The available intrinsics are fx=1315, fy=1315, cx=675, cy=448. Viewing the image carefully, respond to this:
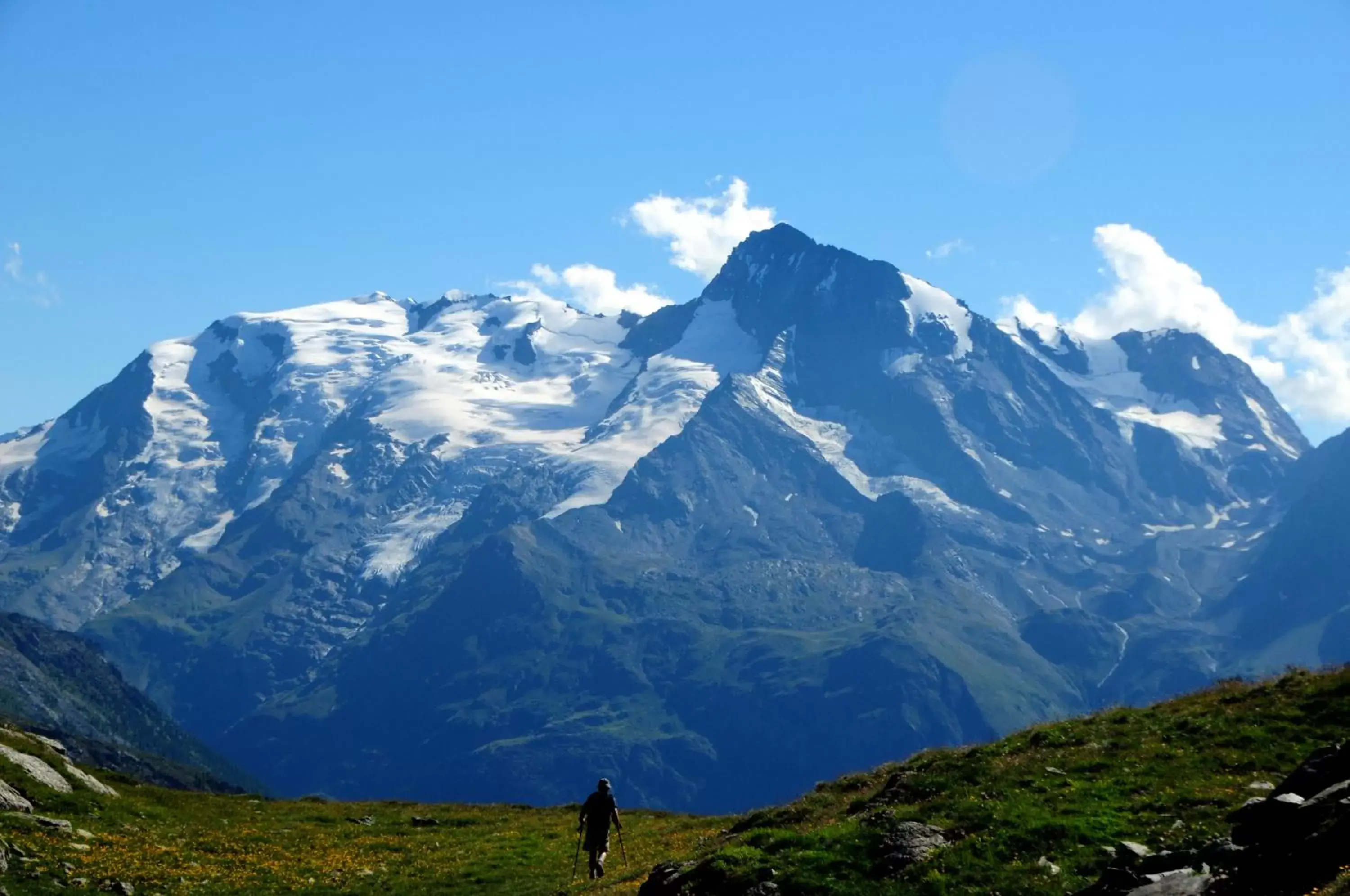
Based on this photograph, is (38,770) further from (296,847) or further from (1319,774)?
(1319,774)

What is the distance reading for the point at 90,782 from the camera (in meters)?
54.1

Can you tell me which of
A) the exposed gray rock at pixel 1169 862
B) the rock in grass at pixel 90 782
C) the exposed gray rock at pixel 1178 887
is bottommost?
the exposed gray rock at pixel 1178 887

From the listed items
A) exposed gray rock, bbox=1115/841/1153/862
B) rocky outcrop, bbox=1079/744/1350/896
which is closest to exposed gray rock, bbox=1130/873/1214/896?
rocky outcrop, bbox=1079/744/1350/896

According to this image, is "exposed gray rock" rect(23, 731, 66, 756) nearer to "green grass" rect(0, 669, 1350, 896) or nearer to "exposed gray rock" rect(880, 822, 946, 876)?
"green grass" rect(0, 669, 1350, 896)

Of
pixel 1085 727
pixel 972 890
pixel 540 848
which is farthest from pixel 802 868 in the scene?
pixel 540 848

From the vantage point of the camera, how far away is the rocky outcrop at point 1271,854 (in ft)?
79.8

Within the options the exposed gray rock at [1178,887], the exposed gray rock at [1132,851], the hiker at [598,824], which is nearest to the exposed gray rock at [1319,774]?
the exposed gray rock at [1132,851]

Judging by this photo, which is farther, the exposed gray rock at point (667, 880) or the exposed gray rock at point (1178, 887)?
the exposed gray rock at point (667, 880)

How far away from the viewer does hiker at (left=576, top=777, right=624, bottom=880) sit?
42500 mm

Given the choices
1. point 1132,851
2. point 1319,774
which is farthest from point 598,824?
point 1319,774

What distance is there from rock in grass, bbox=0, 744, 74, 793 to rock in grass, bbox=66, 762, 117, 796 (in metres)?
0.89

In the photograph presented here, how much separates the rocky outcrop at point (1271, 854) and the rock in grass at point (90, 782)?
41.5 meters

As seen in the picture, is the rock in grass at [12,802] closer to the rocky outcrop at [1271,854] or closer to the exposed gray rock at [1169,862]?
the rocky outcrop at [1271,854]

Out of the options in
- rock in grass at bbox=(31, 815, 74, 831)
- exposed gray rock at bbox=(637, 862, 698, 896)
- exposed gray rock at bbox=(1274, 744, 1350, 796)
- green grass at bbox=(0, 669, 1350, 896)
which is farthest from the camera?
Answer: rock in grass at bbox=(31, 815, 74, 831)
